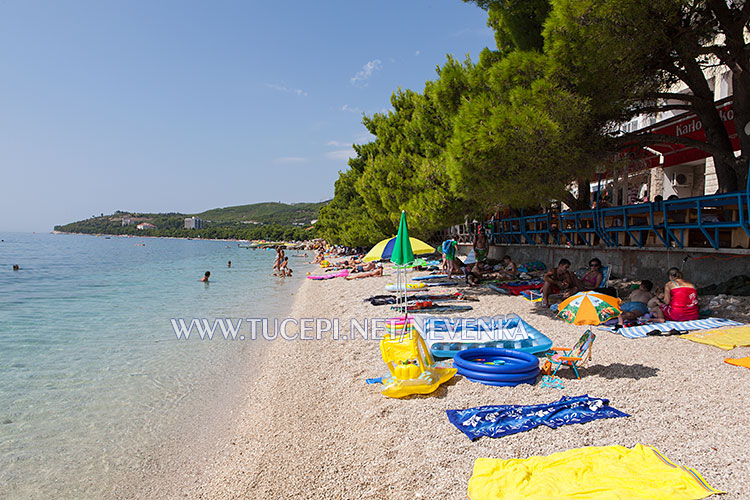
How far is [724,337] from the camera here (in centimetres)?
586

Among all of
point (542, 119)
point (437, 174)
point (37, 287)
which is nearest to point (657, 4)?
point (542, 119)

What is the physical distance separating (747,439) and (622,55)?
6.14m

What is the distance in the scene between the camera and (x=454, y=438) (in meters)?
3.69

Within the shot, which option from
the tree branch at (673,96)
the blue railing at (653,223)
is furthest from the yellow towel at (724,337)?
the tree branch at (673,96)

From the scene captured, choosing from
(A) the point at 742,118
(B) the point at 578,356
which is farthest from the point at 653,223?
(B) the point at 578,356

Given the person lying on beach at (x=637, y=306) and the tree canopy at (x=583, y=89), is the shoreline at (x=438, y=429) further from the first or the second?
the tree canopy at (x=583, y=89)

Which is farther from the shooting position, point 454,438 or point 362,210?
point 362,210

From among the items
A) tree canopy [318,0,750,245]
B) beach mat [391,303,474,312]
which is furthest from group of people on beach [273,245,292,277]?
tree canopy [318,0,750,245]

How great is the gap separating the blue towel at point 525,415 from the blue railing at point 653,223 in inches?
209

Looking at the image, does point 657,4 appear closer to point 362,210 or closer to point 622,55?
point 622,55

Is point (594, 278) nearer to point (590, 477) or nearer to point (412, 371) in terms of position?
point (412, 371)

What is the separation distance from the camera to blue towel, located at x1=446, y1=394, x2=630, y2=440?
369 centimetres

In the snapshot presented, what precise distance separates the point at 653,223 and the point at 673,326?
3.16 m

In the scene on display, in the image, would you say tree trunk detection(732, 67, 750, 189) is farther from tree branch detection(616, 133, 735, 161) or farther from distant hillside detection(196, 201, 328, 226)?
distant hillside detection(196, 201, 328, 226)
